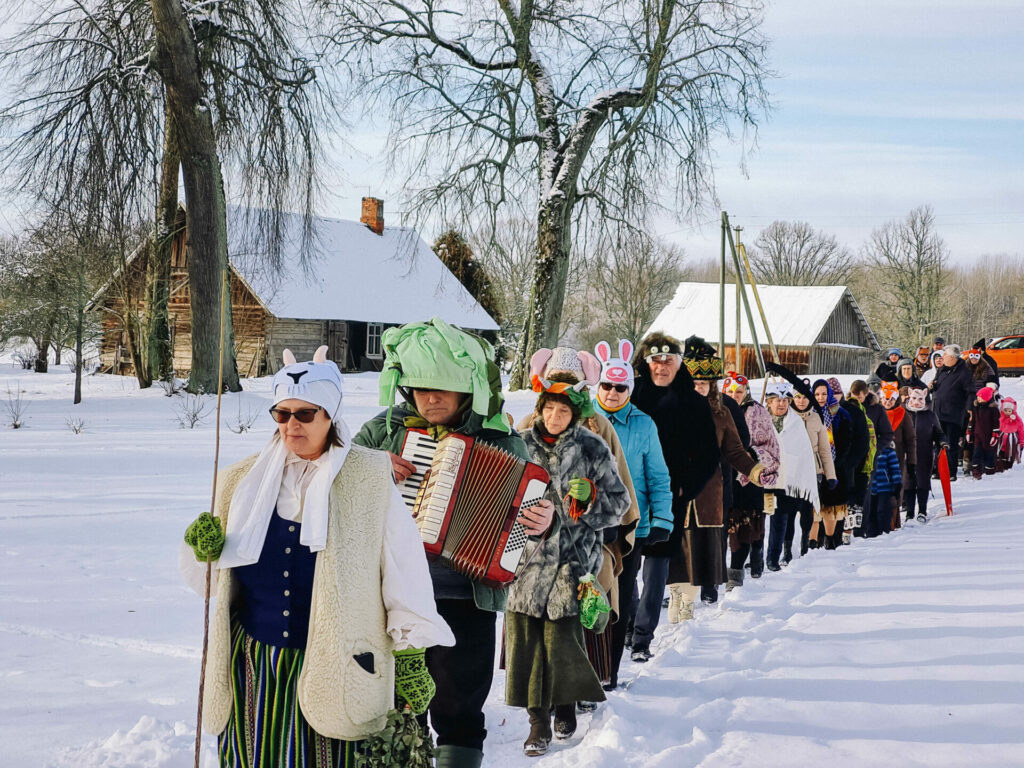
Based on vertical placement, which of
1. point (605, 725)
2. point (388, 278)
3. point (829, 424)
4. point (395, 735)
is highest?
point (388, 278)

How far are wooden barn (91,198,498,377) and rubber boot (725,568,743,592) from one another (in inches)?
930

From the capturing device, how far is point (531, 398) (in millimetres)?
20484

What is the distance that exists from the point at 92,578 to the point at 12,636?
1.35 m

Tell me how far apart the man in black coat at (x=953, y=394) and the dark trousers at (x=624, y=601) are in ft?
A: 38.5

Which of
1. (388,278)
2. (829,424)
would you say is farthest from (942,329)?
(829,424)

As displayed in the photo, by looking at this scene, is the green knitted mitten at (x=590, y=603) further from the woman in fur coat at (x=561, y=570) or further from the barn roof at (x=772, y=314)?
the barn roof at (x=772, y=314)

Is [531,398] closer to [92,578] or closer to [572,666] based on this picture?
[92,578]

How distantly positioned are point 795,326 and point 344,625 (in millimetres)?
49585

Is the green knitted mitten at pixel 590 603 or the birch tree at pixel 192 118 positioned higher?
the birch tree at pixel 192 118

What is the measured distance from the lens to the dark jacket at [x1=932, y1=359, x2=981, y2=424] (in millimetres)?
15836

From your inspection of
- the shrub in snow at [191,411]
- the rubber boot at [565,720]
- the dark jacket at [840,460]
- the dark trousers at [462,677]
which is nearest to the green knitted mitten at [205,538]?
the dark trousers at [462,677]

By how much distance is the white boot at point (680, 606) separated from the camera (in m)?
7.27

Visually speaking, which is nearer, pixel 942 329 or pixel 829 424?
pixel 829 424

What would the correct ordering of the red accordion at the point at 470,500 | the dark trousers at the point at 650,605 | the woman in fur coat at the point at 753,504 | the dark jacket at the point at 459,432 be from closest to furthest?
the red accordion at the point at 470,500 → the dark jacket at the point at 459,432 → the dark trousers at the point at 650,605 → the woman in fur coat at the point at 753,504
